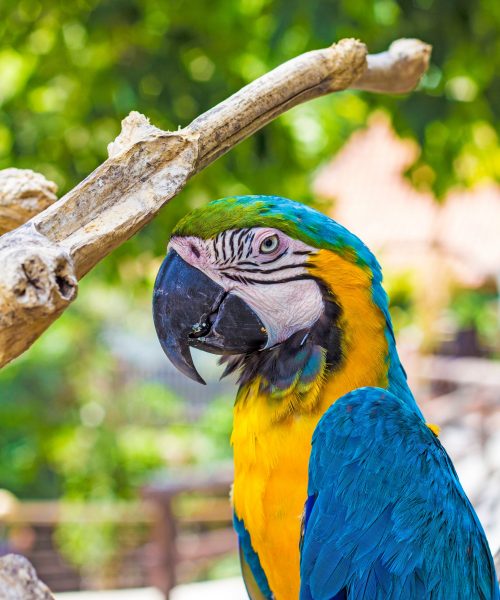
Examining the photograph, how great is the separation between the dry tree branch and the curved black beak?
19 cm

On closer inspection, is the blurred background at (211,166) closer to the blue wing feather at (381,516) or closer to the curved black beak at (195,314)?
the blue wing feather at (381,516)

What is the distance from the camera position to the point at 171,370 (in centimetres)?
1173

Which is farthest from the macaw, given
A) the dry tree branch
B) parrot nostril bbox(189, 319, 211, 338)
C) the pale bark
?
the pale bark

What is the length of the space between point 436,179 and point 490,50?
635mm

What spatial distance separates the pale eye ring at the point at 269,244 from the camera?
1145mm

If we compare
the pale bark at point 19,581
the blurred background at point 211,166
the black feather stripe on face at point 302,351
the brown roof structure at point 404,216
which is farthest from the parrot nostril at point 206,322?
the brown roof structure at point 404,216

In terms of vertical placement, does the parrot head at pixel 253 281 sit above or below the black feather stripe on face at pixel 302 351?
above

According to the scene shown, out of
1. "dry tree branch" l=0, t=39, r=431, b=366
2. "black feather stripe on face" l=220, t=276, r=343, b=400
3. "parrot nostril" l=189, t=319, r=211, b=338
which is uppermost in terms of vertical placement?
"dry tree branch" l=0, t=39, r=431, b=366

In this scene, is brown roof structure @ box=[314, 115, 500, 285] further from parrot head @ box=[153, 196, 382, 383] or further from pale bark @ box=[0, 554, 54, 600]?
pale bark @ box=[0, 554, 54, 600]

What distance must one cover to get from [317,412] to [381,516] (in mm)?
179

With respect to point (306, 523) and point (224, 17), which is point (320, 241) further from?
point (224, 17)

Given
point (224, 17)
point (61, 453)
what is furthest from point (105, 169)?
point (61, 453)

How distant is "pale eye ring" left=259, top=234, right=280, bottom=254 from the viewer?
1.14m

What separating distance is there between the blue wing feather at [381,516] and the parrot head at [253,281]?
124mm
